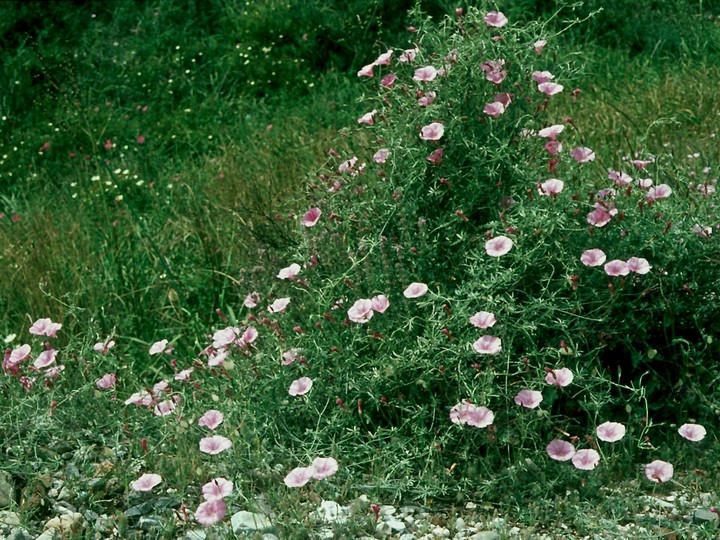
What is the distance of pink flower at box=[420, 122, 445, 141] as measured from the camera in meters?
3.28

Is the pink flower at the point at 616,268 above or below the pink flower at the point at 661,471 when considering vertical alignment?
above

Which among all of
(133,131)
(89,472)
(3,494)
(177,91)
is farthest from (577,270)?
(177,91)

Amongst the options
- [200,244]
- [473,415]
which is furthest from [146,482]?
[200,244]

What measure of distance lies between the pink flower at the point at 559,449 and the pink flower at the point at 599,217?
761 millimetres

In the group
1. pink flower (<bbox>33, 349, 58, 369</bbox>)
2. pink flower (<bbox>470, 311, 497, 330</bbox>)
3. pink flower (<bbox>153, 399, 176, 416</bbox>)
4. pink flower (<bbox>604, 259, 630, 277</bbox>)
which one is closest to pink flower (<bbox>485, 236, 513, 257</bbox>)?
pink flower (<bbox>470, 311, 497, 330</bbox>)

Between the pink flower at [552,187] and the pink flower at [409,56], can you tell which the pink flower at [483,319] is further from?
the pink flower at [409,56]

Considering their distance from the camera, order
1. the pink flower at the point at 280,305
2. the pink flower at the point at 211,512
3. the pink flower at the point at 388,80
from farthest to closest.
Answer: the pink flower at the point at 388,80 → the pink flower at the point at 280,305 → the pink flower at the point at 211,512

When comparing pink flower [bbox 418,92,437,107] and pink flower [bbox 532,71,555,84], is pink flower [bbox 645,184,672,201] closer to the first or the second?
pink flower [bbox 532,71,555,84]

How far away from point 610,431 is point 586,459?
0.16m

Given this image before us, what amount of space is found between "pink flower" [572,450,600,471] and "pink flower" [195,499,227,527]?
103cm

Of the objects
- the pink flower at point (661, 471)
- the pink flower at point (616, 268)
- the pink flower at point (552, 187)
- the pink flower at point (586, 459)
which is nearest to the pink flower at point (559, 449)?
the pink flower at point (586, 459)

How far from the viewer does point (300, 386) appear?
3064 mm

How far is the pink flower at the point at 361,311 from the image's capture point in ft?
10.1

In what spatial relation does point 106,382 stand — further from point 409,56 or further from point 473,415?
point 409,56
